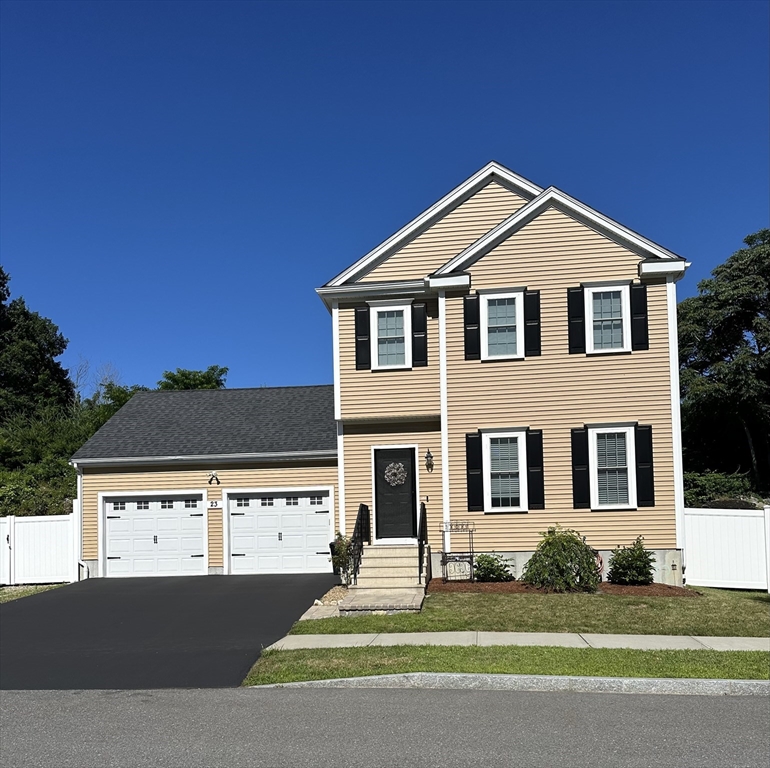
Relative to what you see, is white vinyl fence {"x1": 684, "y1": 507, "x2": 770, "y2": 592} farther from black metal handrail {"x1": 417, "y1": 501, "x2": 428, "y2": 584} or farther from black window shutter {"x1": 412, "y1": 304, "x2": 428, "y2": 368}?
black window shutter {"x1": 412, "y1": 304, "x2": 428, "y2": 368}

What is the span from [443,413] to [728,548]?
6.38m

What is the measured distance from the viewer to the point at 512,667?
8977 mm

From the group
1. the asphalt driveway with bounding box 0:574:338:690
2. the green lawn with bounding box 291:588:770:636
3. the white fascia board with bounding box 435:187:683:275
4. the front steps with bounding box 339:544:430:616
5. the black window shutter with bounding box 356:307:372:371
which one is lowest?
the asphalt driveway with bounding box 0:574:338:690

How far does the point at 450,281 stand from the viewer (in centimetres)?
1677

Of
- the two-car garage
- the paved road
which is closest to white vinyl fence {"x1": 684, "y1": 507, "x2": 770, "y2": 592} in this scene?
the paved road

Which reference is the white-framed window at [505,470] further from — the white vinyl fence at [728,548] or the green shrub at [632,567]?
the white vinyl fence at [728,548]

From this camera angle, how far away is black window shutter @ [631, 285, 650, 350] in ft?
53.2

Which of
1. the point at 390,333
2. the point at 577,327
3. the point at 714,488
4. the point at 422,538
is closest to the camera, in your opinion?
the point at 422,538

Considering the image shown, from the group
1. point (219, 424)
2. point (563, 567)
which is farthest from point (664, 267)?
point (219, 424)

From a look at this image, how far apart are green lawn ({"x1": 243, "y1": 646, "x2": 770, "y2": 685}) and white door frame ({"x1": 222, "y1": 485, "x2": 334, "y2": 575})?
28.8 feet

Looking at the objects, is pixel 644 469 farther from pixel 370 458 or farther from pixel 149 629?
pixel 149 629

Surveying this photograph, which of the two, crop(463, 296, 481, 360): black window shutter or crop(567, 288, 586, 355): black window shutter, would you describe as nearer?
crop(567, 288, 586, 355): black window shutter

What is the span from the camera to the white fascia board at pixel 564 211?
53.5ft

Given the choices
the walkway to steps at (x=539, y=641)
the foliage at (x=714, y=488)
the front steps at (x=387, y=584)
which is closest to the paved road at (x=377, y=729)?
the walkway to steps at (x=539, y=641)
